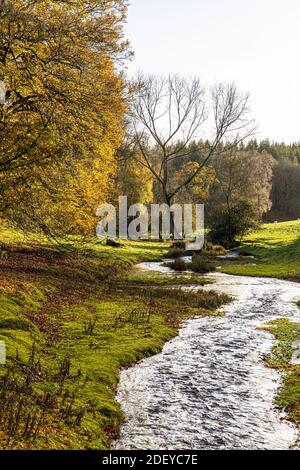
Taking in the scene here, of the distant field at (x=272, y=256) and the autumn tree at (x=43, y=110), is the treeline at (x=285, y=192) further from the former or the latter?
the autumn tree at (x=43, y=110)

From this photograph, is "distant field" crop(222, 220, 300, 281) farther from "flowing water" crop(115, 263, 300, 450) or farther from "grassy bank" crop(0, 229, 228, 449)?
"flowing water" crop(115, 263, 300, 450)

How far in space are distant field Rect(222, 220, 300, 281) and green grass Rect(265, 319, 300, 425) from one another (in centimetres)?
1628

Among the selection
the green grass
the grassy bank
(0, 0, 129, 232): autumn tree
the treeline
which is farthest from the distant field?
the treeline

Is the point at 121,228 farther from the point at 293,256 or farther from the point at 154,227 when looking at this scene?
the point at 293,256

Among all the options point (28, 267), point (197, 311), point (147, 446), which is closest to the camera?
point (147, 446)

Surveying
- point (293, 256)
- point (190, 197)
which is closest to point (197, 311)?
point (293, 256)

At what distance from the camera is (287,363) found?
14.5 metres

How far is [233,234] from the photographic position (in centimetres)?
5838

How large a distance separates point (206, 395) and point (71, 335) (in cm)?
603

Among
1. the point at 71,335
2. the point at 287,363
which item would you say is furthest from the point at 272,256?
the point at 71,335

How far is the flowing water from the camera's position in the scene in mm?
9281

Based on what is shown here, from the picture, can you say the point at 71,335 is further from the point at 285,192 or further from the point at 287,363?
the point at 285,192

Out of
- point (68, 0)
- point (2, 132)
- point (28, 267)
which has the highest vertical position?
point (68, 0)
